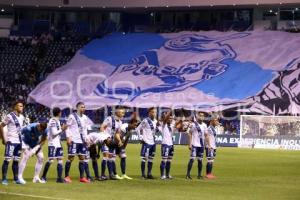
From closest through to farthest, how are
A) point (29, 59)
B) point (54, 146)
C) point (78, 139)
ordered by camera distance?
1. point (54, 146)
2. point (78, 139)
3. point (29, 59)

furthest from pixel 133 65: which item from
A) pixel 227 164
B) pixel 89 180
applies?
→ pixel 89 180

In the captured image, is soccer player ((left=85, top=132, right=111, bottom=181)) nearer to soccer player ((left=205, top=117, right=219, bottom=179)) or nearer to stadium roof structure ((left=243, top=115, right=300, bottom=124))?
soccer player ((left=205, top=117, right=219, bottom=179))

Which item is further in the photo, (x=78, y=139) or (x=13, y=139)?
(x=78, y=139)

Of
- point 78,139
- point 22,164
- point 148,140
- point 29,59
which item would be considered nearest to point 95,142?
point 78,139

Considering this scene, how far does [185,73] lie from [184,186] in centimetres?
4257

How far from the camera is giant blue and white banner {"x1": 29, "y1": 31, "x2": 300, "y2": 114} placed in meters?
62.7

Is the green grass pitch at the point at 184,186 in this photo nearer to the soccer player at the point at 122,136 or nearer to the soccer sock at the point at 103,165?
the soccer sock at the point at 103,165

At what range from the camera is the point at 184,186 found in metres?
27.2

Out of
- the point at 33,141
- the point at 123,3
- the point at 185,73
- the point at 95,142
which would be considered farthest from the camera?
the point at 123,3

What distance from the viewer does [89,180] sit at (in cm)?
2784

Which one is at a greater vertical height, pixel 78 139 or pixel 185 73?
pixel 185 73

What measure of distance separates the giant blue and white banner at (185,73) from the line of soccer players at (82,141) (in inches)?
1169

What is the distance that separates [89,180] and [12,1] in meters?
55.0

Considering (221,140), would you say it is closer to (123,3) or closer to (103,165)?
(123,3)
